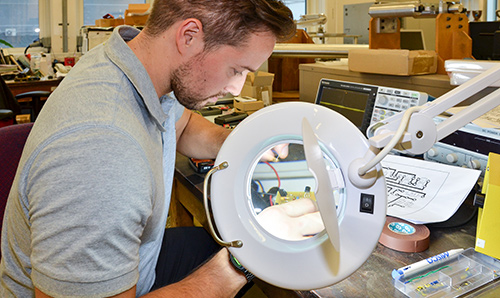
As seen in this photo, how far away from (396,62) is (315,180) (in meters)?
1.07

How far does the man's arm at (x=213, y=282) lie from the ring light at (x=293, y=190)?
8.5 inches

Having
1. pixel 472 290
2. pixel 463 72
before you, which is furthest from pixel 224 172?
pixel 463 72

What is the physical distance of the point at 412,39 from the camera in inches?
101

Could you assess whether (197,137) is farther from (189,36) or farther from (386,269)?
(386,269)

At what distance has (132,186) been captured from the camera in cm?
68

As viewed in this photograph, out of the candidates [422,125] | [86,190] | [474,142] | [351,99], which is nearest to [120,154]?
[86,190]

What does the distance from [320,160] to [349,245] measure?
169 mm

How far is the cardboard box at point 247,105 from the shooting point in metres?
1.99

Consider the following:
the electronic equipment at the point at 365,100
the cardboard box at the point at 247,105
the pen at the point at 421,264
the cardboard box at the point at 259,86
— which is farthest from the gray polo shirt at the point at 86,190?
the cardboard box at the point at 259,86

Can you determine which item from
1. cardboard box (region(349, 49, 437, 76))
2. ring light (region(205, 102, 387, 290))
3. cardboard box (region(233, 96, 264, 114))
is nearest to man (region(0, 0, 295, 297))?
ring light (region(205, 102, 387, 290))

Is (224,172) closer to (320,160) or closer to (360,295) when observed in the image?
(320,160)

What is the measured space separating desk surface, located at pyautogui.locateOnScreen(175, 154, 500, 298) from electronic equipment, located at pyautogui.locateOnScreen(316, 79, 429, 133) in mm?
449

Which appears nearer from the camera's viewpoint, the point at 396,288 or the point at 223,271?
the point at 396,288

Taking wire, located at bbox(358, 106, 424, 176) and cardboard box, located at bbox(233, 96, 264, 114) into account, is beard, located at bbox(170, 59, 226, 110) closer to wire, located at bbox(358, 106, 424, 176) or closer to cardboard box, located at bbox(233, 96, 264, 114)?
wire, located at bbox(358, 106, 424, 176)
